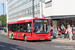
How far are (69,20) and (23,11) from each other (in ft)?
72.4

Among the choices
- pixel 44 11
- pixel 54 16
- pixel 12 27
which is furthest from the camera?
pixel 44 11

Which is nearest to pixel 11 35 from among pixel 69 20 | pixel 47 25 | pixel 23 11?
pixel 47 25

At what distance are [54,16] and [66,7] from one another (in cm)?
262

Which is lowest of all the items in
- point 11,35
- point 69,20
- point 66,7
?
point 11,35

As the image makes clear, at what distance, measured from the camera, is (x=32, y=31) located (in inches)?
763

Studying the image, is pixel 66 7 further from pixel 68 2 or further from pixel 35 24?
pixel 35 24

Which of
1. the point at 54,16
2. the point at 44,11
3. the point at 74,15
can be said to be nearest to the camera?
the point at 74,15

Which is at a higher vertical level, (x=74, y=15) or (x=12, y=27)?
(x=74, y=15)

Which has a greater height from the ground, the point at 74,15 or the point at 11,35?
the point at 74,15

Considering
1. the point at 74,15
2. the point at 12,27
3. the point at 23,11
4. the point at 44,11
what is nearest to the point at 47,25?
the point at 12,27

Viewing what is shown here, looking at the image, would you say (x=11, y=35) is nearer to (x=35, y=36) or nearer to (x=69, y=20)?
(x=35, y=36)

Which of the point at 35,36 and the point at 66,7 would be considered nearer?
the point at 35,36

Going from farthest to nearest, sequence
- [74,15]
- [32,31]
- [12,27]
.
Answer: [74,15] < [12,27] < [32,31]

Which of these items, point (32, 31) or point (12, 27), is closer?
point (32, 31)
